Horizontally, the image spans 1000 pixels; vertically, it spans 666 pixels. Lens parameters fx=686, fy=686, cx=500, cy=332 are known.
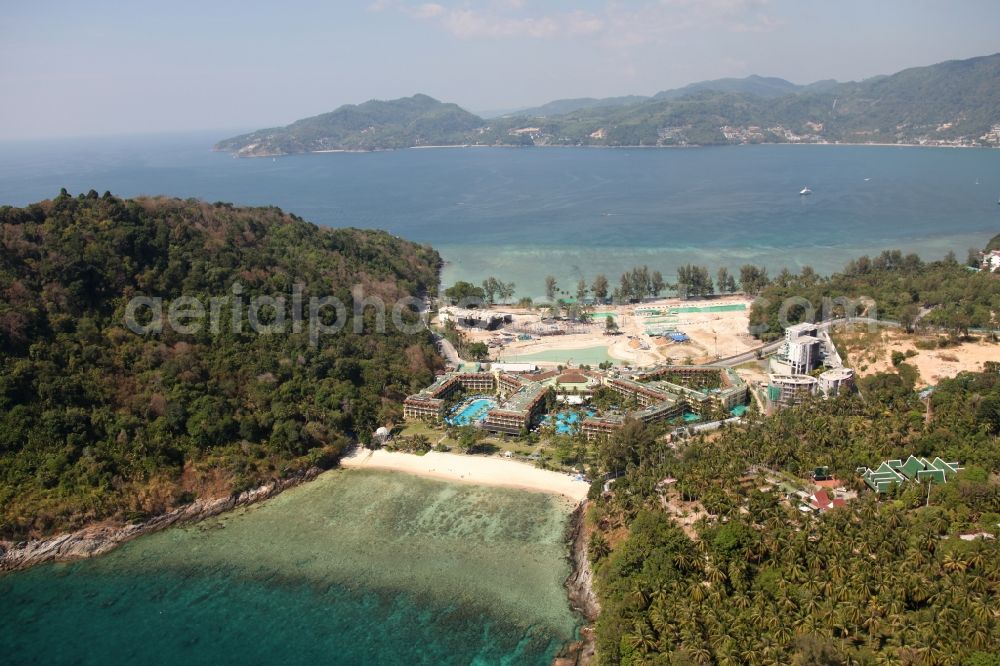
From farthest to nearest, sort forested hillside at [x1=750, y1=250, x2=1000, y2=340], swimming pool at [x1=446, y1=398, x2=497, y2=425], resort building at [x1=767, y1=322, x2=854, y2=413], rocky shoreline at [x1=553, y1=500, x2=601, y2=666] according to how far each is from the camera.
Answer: forested hillside at [x1=750, y1=250, x2=1000, y2=340] → swimming pool at [x1=446, y1=398, x2=497, y2=425] → resort building at [x1=767, y1=322, x2=854, y2=413] → rocky shoreline at [x1=553, y1=500, x2=601, y2=666]

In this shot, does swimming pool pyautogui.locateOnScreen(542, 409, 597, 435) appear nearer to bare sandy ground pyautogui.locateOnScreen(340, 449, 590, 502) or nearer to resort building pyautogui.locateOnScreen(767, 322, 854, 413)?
bare sandy ground pyautogui.locateOnScreen(340, 449, 590, 502)

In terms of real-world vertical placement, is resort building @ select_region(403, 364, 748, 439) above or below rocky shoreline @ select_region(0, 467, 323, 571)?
above

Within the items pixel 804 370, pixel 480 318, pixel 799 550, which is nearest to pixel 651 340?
pixel 804 370

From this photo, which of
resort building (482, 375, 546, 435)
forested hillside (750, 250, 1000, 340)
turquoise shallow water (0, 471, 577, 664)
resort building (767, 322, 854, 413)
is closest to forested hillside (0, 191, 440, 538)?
turquoise shallow water (0, 471, 577, 664)

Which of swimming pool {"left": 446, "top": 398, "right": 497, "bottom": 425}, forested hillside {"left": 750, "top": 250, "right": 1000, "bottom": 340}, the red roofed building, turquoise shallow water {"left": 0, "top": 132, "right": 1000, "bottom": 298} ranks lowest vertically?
swimming pool {"left": 446, "top": 398, "right": 497, "bottom": 425}

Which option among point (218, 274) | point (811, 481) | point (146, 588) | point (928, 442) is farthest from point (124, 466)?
point (928, 442)

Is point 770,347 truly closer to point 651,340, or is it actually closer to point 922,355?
point 651,340

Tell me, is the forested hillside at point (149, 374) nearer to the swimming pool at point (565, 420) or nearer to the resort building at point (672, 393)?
the swimming pool at point (565, 420)
